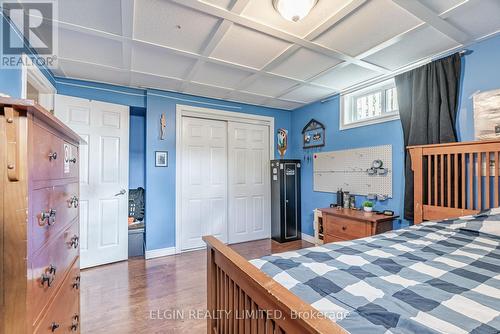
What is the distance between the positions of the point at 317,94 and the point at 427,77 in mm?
1400

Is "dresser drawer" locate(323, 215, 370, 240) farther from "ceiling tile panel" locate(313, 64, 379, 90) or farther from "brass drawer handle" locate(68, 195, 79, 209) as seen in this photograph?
"brass drawer handle" locate(68, 195, 79, 209)

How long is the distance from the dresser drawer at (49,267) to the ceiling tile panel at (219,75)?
2.07 m

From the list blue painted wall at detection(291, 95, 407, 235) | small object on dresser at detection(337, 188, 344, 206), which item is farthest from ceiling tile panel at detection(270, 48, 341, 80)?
small object on dresser at detection(337, 188, 344, 206)

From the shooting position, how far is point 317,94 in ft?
11.3

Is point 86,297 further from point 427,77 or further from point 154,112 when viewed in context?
point 427,77

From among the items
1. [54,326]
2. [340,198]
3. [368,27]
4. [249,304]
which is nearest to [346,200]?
[340,198]

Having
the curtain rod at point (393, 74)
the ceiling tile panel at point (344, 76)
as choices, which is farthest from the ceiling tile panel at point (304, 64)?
the curtain rod at point (393, 74)

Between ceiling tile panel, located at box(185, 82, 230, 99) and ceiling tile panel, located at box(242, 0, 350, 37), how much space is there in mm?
1540

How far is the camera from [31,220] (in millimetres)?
714

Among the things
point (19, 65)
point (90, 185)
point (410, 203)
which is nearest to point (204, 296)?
point (90, 185)

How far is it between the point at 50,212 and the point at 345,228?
2745mm

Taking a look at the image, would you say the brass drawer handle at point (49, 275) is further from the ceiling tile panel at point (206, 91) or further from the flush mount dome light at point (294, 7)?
the ceiling tile panel at point (206, 91)

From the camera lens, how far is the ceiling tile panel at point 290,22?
1578 millimetres

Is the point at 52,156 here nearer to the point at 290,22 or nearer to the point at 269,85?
the point at 290,22
